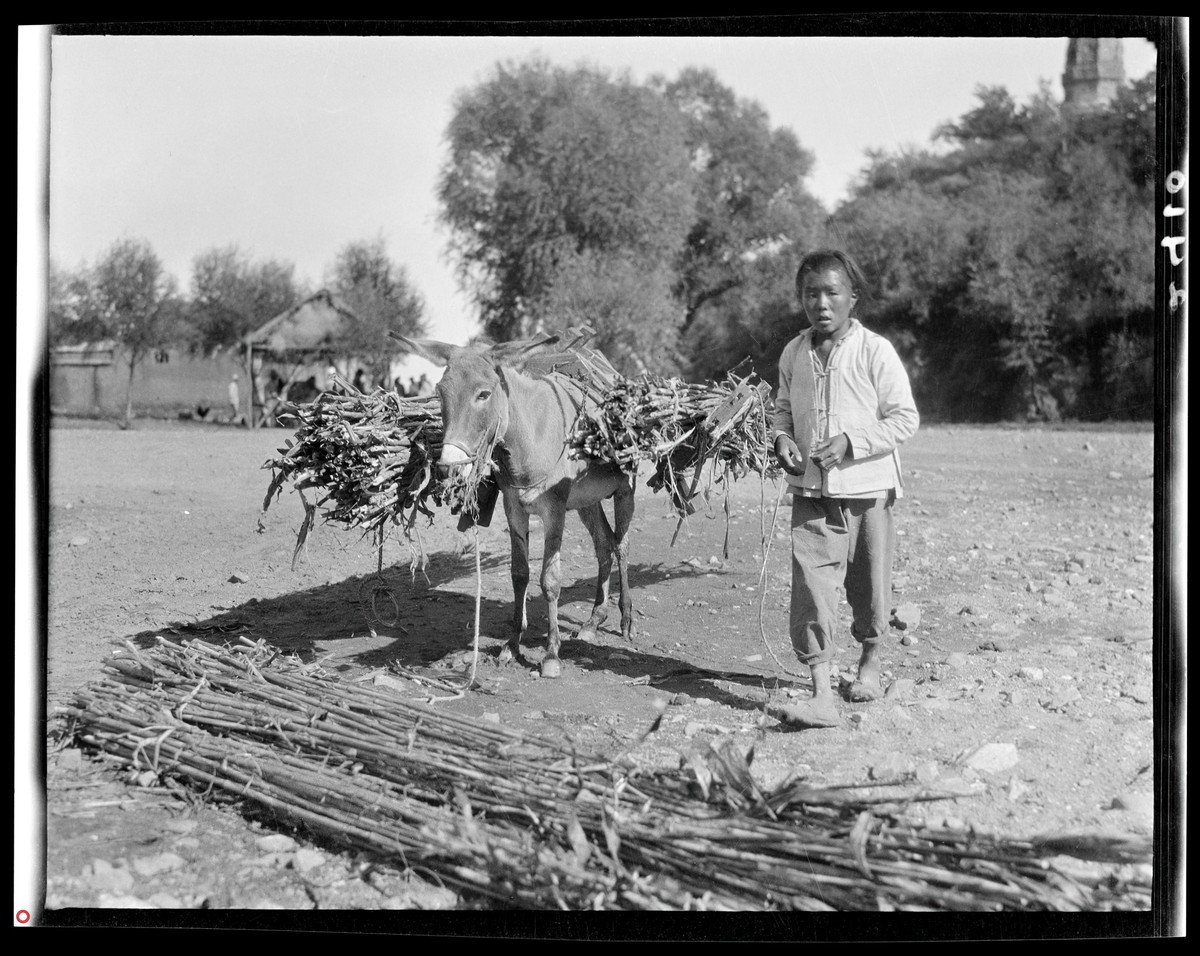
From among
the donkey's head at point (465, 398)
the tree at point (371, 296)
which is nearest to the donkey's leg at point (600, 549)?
the donkey's head at point (465, 398)

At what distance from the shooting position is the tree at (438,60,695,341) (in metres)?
15.1

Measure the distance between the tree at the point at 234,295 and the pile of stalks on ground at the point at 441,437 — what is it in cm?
2011

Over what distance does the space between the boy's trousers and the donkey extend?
1379mm

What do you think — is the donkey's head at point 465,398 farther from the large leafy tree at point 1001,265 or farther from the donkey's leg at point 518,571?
the large leafy tree at point 1001,265

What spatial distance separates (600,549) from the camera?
6.37 meters

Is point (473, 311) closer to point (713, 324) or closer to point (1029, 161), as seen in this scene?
point (713, 324)

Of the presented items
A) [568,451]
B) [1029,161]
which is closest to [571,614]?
[568,451]

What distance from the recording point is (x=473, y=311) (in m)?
17.7

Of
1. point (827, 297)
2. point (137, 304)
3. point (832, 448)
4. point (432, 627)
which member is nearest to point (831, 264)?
point (827, 297)

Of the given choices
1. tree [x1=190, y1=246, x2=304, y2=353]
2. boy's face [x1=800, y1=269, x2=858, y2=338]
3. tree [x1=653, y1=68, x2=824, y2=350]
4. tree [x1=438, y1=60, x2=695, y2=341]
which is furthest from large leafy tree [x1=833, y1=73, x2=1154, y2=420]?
tree [x1=190, y1=246, x2=304, y2=353]

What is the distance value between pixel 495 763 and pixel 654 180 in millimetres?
16209

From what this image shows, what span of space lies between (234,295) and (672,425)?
24.6 meters

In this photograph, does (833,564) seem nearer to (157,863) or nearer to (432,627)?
(432,627)

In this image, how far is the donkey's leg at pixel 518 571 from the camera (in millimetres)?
5391
